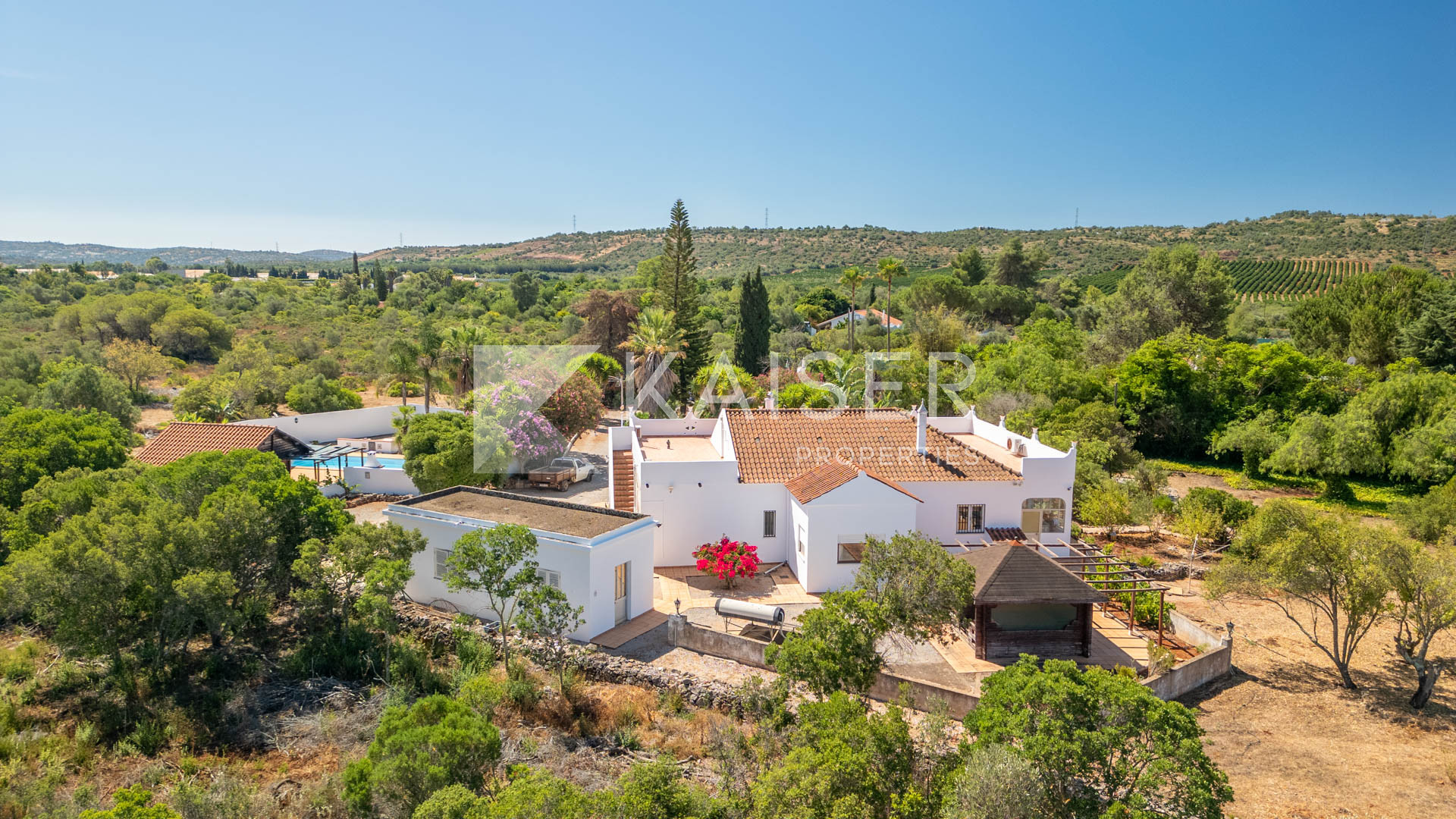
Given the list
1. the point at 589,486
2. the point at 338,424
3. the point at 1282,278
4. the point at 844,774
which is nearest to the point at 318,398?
the point at 338,424

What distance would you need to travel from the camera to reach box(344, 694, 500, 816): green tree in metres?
8.95

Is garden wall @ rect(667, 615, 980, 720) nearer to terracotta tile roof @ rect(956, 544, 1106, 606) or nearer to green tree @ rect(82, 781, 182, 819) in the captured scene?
terracotta tile roof @ rect(956, 544, 1106, 606)

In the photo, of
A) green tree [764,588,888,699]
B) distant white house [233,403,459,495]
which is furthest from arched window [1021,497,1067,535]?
distant white house [233,403,459,495]

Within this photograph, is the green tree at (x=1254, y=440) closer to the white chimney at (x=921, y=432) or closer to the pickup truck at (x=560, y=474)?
the white chimney at (x=921, y=432)

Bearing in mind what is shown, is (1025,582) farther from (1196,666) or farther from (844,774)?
(844,774)

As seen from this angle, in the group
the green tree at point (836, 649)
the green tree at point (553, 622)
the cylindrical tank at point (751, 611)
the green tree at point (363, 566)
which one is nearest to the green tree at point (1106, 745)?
the green tree at point (836, 649)

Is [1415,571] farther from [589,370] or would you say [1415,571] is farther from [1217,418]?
[589,370]

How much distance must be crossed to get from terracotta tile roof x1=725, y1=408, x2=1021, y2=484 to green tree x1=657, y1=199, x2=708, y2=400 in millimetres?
19802

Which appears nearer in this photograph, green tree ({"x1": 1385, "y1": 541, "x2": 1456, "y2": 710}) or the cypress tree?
green tree ({"x1": 1385, "y1": 541, "x2": 1456, "y2": 710})

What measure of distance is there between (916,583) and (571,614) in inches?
259

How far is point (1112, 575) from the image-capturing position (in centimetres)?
1661

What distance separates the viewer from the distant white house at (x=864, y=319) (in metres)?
62.2

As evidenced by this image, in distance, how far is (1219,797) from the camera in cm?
790

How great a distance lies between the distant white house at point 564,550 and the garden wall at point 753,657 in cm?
129
